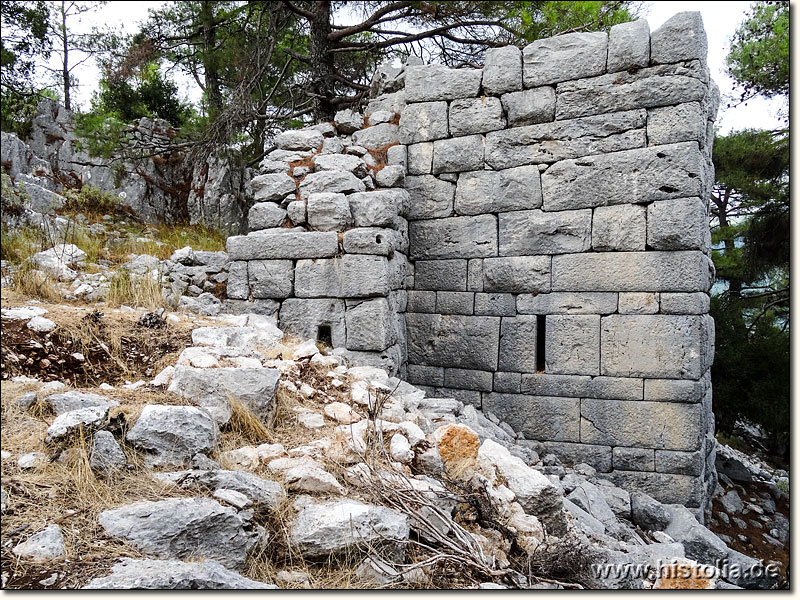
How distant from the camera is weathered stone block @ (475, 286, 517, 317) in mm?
5488

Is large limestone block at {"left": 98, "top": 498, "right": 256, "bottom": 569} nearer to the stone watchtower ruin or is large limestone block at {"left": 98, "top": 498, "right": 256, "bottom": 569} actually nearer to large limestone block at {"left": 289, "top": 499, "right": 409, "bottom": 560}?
large limestone block at {"left": 289, "top": 499, "right": 409, "bottom": 560}

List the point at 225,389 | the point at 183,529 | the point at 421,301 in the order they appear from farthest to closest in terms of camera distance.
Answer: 1. the point at 421,301
2. the point at 225,389
3. the point at 183,529

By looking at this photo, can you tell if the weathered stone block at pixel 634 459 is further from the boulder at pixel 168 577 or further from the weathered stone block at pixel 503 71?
the boulder at pixel 168 577

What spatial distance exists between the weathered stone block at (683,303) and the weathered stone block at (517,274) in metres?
1.01

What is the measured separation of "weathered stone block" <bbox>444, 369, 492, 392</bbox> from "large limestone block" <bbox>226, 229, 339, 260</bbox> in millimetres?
1729

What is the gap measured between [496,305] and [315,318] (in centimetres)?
174

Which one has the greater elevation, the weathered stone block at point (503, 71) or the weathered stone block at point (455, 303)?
the weathered stone block at point (503, 71)

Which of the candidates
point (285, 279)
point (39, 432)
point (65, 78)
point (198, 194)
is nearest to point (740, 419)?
point (285, 279)

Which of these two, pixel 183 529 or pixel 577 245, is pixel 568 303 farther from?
pixel 183 529

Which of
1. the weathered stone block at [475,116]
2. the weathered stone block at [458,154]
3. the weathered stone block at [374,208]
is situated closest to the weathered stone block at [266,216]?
the weathered stone block at [374,208]

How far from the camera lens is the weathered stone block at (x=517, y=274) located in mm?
5359

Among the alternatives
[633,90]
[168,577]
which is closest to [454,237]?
[633,90]

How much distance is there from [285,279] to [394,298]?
1030 mm

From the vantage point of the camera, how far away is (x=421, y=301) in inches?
232
